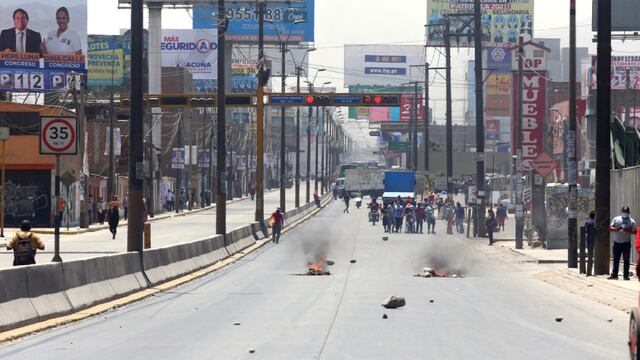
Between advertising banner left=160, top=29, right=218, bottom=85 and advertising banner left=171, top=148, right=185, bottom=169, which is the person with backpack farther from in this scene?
advertising banner left=160, top=29, right=218, bottom=85

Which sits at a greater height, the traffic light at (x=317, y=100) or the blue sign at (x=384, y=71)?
the blue sign at (x=384, y=71)

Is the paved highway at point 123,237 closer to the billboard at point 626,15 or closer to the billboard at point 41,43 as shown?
the billboard at point 41,43

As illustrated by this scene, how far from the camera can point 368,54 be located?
16712cm

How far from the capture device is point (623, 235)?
29719 millimetres

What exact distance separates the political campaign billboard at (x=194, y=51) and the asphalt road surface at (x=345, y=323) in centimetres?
9936

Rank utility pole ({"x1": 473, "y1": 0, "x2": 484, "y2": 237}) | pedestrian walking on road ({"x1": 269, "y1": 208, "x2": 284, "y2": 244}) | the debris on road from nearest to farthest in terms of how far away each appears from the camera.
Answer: the debris on road, pedestrian walking on road ({"x1": 269, "y1": 208, "x2": 284, "y2": 244}), utility pole ({"x1": 473, "y1": 0, "x2": 484, "y2": 237})

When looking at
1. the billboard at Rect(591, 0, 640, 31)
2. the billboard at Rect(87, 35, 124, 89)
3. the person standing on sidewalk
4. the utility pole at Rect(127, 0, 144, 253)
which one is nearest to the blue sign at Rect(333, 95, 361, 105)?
the billboard at Rect(591, 0, 640, 31)

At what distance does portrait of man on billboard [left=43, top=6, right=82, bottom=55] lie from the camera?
3332 inches

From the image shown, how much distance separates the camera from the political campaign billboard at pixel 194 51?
13525cm

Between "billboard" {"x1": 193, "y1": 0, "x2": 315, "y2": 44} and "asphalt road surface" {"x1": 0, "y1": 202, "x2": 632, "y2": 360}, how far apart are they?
3204 inches

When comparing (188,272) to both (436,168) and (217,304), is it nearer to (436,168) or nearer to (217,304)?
(217,304)

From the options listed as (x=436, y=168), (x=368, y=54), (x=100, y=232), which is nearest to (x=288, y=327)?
(x=100, y=232)

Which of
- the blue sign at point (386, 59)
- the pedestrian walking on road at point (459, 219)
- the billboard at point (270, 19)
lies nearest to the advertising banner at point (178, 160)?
the billboard at point (270, 19)

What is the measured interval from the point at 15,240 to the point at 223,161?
2555cm
